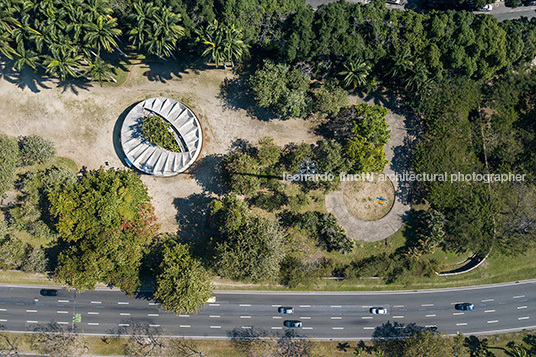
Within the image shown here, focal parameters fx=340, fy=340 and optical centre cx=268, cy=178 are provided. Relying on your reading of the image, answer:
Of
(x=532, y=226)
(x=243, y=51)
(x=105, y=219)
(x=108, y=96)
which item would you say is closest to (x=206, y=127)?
(x=243, y=51)

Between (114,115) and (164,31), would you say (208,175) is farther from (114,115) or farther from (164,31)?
(164,31)

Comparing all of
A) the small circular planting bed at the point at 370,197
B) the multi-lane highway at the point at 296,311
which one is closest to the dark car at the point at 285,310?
the multi-lane highway at the point at 296,311

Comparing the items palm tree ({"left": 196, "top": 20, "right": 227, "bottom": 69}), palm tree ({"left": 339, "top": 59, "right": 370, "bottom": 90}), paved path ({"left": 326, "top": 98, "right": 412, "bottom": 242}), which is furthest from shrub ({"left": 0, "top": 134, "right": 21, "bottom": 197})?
palm tree ({"left": 339, "top": 59, "right": 370, "bottom": 90})

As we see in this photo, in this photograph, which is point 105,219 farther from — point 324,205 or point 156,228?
point 324,205

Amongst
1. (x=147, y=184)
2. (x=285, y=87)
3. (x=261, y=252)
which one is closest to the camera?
(x=261, y=252)

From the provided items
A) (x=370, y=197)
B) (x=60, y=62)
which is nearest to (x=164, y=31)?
(x=60, y=62)

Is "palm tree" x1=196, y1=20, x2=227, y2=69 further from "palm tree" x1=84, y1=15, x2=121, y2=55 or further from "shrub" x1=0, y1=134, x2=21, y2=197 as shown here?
"shrub" x1=0, y1=134, x2=21, y2=197

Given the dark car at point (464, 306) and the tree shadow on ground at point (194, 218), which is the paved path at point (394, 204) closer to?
the dark car at point (464, 306)
